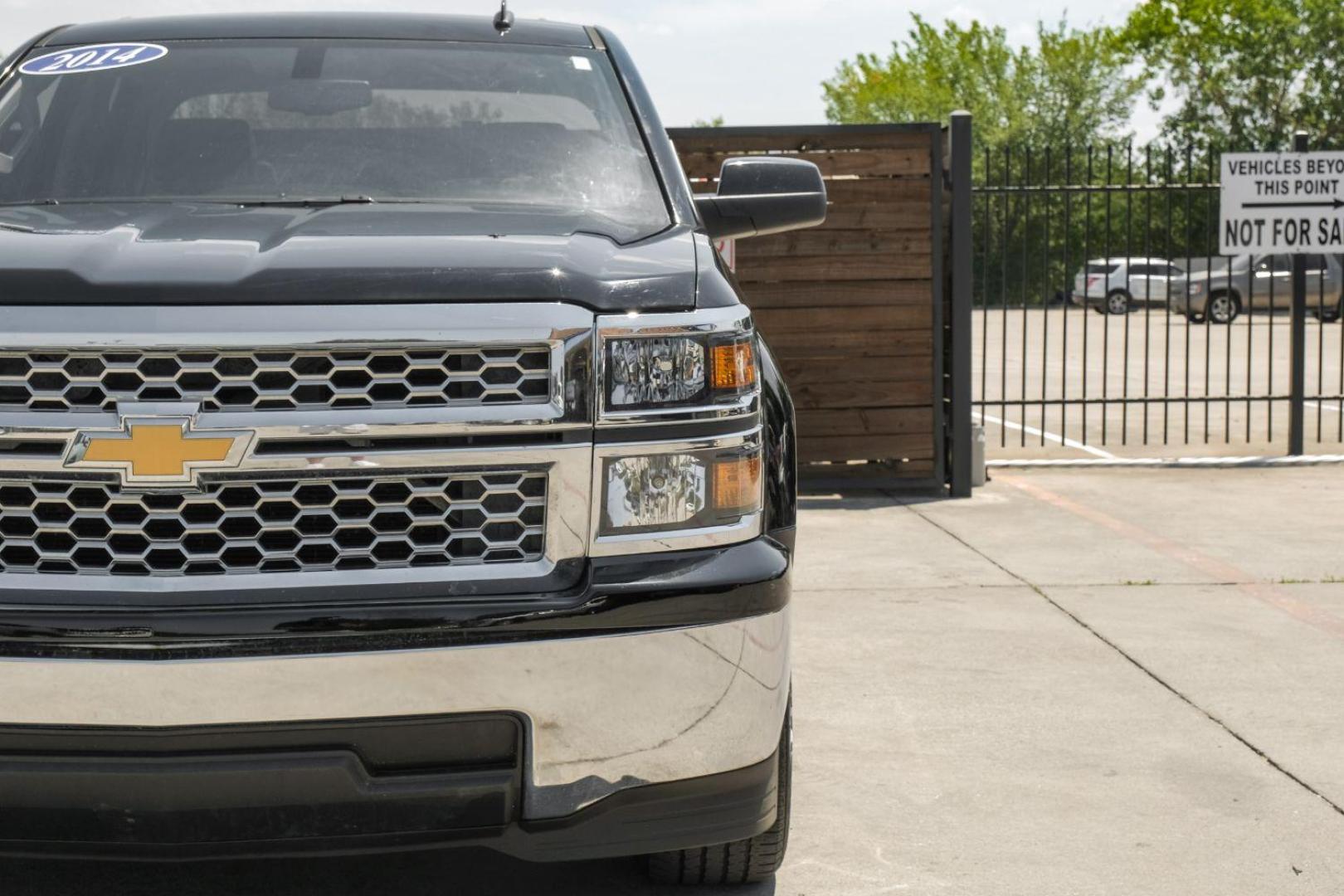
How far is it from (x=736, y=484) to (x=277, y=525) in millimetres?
Result: 765

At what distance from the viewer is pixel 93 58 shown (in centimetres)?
431

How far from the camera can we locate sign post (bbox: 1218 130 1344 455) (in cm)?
1109

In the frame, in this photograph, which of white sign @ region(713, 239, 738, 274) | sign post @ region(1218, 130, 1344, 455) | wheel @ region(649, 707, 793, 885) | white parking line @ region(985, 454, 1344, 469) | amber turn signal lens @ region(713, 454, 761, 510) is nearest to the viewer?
amber turn signal lens @ region(713, 454, 761, 510)

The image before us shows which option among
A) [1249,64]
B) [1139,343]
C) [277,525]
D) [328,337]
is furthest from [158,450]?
[1249,64]

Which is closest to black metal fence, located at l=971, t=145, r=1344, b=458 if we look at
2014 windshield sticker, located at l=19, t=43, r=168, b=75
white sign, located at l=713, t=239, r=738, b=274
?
white sign, located at l=713, t=239, r=738, b=274

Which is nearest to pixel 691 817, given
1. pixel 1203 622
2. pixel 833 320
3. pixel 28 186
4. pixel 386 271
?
pixel 386 271

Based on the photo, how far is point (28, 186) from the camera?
387 cm

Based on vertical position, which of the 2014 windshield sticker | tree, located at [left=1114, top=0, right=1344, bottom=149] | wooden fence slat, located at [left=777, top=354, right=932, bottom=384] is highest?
tree, located at [left=1114, top=0, right=1344, bottom=149]

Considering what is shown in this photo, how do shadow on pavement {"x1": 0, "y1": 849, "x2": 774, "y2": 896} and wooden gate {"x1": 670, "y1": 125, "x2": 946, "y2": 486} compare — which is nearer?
shadow on pavement {"x1": 0, "y1": 849, "x2": 774, "y2": 896}

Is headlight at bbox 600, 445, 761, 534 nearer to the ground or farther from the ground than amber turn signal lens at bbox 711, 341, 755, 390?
nearer to the ground

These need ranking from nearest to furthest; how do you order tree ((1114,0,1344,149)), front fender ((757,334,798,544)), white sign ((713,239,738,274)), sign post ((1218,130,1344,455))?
front fender ((757,334,798,544))
white sign ((713,239,738,274))
sign post ((1218,130,1344,455))
tree ((1114,0,1344,149))

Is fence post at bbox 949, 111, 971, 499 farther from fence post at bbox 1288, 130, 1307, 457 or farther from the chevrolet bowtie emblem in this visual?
the chevrolet bowtie emblem

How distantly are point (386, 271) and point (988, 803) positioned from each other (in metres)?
2.18

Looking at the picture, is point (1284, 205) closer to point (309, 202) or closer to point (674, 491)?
point (309, 202)
